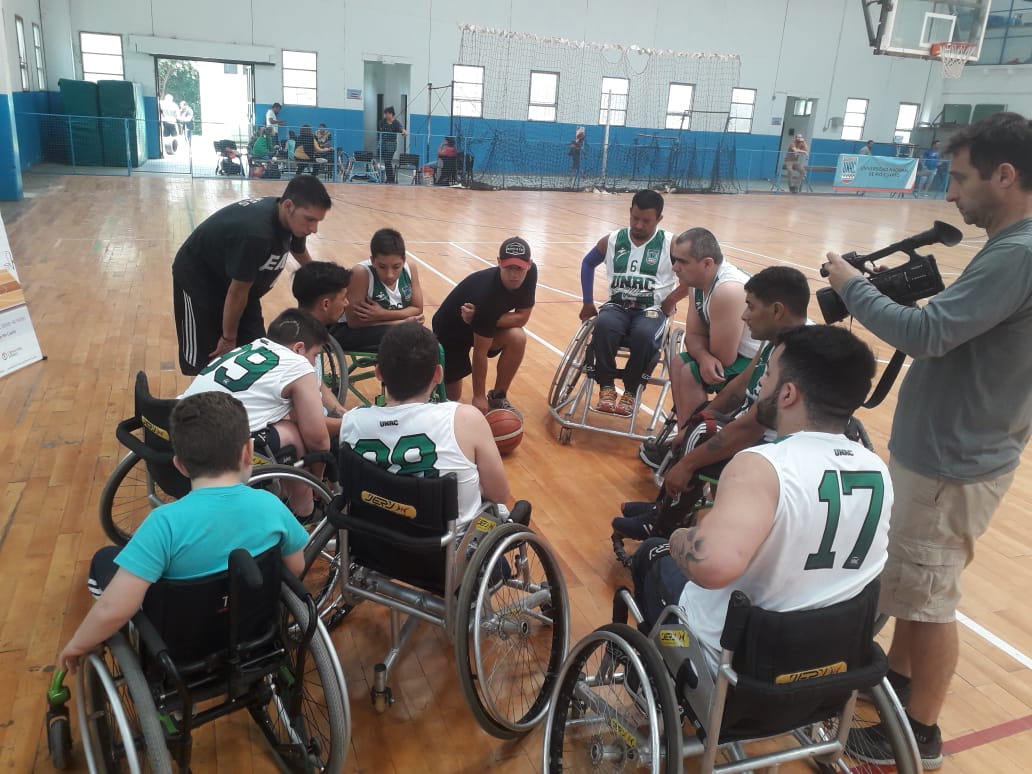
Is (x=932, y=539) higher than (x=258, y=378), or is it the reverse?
(x=258, y=378)

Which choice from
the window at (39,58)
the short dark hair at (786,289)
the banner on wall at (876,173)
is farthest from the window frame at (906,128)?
the short dark hair at (786,289)

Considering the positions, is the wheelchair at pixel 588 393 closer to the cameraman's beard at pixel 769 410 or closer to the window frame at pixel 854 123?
the cameraman's beard at pixel 769 410

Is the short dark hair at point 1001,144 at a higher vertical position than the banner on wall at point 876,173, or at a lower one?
higher

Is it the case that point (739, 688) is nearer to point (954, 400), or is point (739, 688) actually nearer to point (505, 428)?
point (954, 400)

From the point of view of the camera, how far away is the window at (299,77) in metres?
16.8

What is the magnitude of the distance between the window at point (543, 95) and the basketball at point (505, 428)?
660 inches

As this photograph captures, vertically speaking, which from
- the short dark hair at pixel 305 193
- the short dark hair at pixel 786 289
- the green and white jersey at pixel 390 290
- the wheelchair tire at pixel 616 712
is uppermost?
the short dark hair at pixel 305 193

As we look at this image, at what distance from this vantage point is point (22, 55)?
1302cm

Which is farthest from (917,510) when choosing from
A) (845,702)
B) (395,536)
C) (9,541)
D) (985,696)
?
(9,541)

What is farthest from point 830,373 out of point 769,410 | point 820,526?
point 820,526

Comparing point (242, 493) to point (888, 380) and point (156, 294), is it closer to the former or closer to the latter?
point (888, 380)

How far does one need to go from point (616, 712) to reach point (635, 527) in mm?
1285

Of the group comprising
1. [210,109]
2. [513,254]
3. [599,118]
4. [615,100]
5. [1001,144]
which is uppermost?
[615,100]

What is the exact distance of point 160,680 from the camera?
5.27ft
